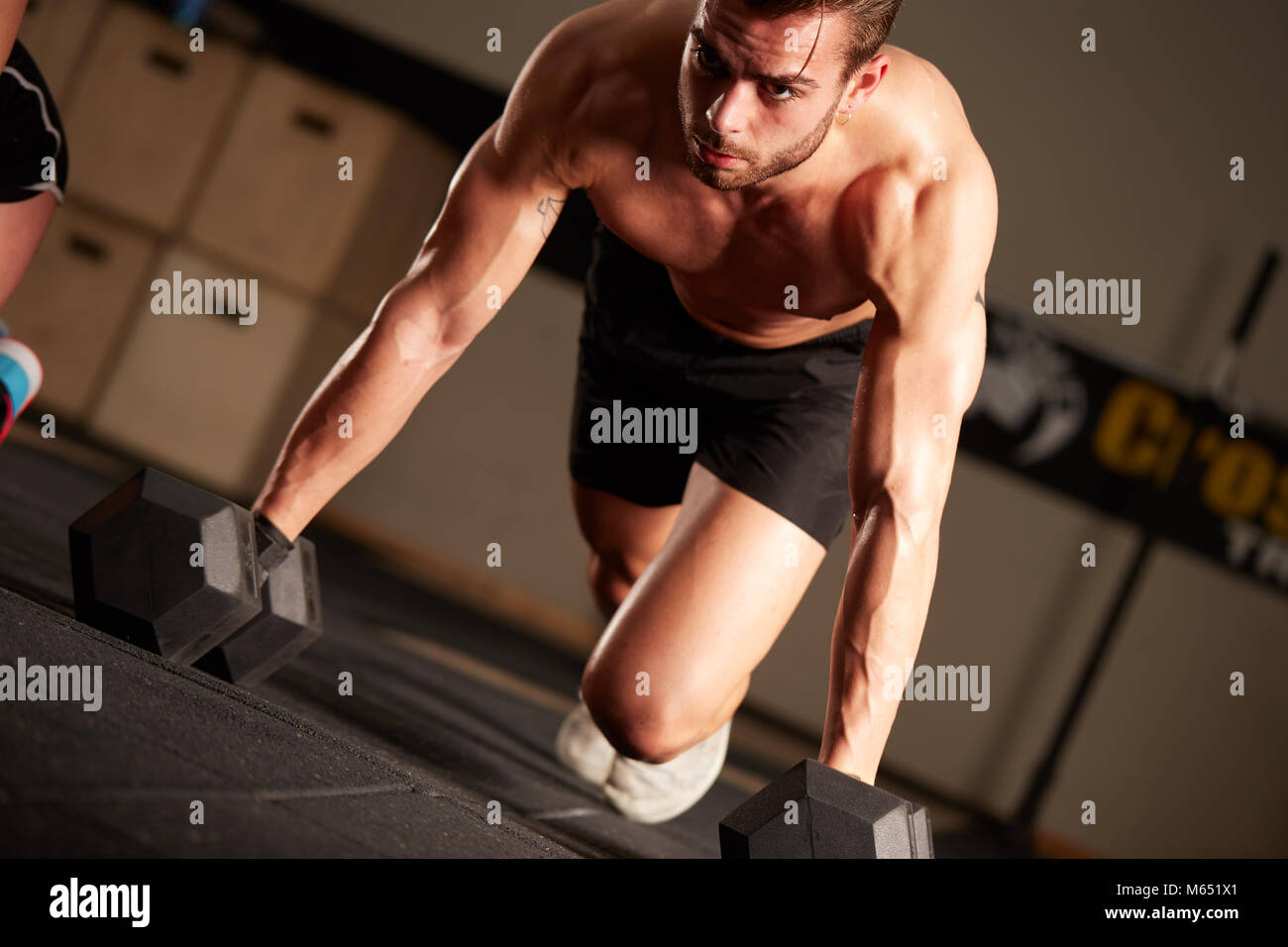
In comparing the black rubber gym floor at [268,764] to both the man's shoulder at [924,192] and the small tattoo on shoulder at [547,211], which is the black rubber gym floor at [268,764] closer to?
the small tattoo on shoulder at [547,211]

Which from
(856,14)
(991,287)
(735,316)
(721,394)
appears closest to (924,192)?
(856,14)

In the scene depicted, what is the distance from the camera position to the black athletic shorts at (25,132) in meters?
1.58

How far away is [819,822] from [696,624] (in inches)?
22.4

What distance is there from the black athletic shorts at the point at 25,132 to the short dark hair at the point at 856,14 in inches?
43.8

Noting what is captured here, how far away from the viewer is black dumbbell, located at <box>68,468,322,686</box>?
119 centimetres

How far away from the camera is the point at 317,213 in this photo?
3975 millimetres

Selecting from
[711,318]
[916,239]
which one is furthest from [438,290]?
[916,239]

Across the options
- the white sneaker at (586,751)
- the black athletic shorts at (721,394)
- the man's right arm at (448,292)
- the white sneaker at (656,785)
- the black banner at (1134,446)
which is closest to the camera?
the man's right arm at (448,292)

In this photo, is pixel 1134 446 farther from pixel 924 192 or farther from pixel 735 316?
pixel 924 192

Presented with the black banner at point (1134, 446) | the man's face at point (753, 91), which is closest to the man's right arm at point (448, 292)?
the man's face at point (753, 91)

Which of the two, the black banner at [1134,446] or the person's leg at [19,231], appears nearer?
the person's leg at [19,231]
